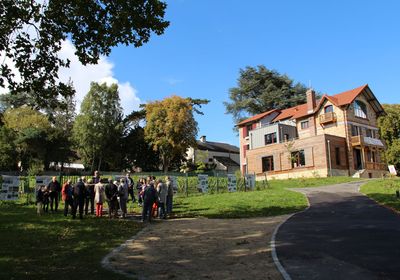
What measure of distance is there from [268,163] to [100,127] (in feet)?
70.4

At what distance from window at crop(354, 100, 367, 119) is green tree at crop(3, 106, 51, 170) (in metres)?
36.8

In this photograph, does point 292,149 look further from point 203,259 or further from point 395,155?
point 203,259

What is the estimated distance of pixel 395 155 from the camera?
34.7 metres

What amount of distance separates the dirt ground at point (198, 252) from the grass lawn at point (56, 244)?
20.3 inches

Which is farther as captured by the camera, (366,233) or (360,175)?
(360,175)

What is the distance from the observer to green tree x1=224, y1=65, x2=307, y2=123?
64.1 meters

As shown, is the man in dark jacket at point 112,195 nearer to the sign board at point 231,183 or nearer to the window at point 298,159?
the sign board at point 231,183

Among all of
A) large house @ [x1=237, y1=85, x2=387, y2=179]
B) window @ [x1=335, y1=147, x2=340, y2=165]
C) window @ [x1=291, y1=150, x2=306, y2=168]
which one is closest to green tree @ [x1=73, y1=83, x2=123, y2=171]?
large house @ [x1=237, y1=85, x2=387, y2=179]

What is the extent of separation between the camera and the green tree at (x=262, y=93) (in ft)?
210

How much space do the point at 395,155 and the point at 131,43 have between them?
2920 cm

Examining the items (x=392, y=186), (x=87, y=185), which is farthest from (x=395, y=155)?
(x=87, y=185)

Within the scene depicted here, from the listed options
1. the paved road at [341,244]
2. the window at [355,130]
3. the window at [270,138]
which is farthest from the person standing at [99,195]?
the window at [355,130]

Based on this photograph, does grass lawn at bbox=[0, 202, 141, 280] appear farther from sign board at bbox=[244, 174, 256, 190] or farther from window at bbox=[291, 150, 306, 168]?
window at bbox=[291, 150, 306, 168]

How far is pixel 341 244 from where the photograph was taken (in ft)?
35.6
